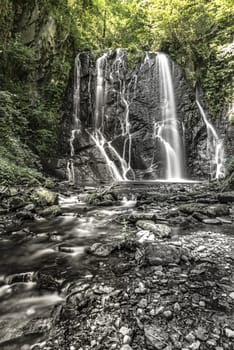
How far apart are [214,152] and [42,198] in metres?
11.8

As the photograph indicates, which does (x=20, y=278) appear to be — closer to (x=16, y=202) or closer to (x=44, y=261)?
(x=44, y=261)

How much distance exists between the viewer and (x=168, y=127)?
15219 millimetres

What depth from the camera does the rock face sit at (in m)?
14.1

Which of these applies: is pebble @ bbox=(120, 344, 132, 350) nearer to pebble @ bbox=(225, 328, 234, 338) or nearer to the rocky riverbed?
the rocky riverbed

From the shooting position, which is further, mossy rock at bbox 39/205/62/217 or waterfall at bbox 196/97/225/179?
waterfall at bbox 196/97/225/179

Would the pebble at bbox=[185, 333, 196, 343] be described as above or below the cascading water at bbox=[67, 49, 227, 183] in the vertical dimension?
below

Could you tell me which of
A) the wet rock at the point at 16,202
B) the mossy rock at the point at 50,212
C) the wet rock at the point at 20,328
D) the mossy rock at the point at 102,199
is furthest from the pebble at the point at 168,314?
the mossy rock at the point at 102,199

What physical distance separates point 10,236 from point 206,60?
17594 mm

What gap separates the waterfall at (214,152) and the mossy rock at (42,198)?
10.4 metres

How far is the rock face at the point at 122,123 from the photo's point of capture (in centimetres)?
1414

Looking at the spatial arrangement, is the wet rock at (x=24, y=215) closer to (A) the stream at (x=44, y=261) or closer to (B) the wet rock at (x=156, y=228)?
(A) the stream at (x=44, y=261)

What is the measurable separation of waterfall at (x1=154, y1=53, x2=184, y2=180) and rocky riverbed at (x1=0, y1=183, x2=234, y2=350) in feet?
30.4

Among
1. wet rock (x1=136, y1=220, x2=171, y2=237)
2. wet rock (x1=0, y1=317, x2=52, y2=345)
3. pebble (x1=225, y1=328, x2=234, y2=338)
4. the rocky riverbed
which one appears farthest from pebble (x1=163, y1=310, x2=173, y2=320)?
wet rock (x1=136, y1=220, x2=171, y2=237)

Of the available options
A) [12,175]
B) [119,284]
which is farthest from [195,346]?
[12,175]
